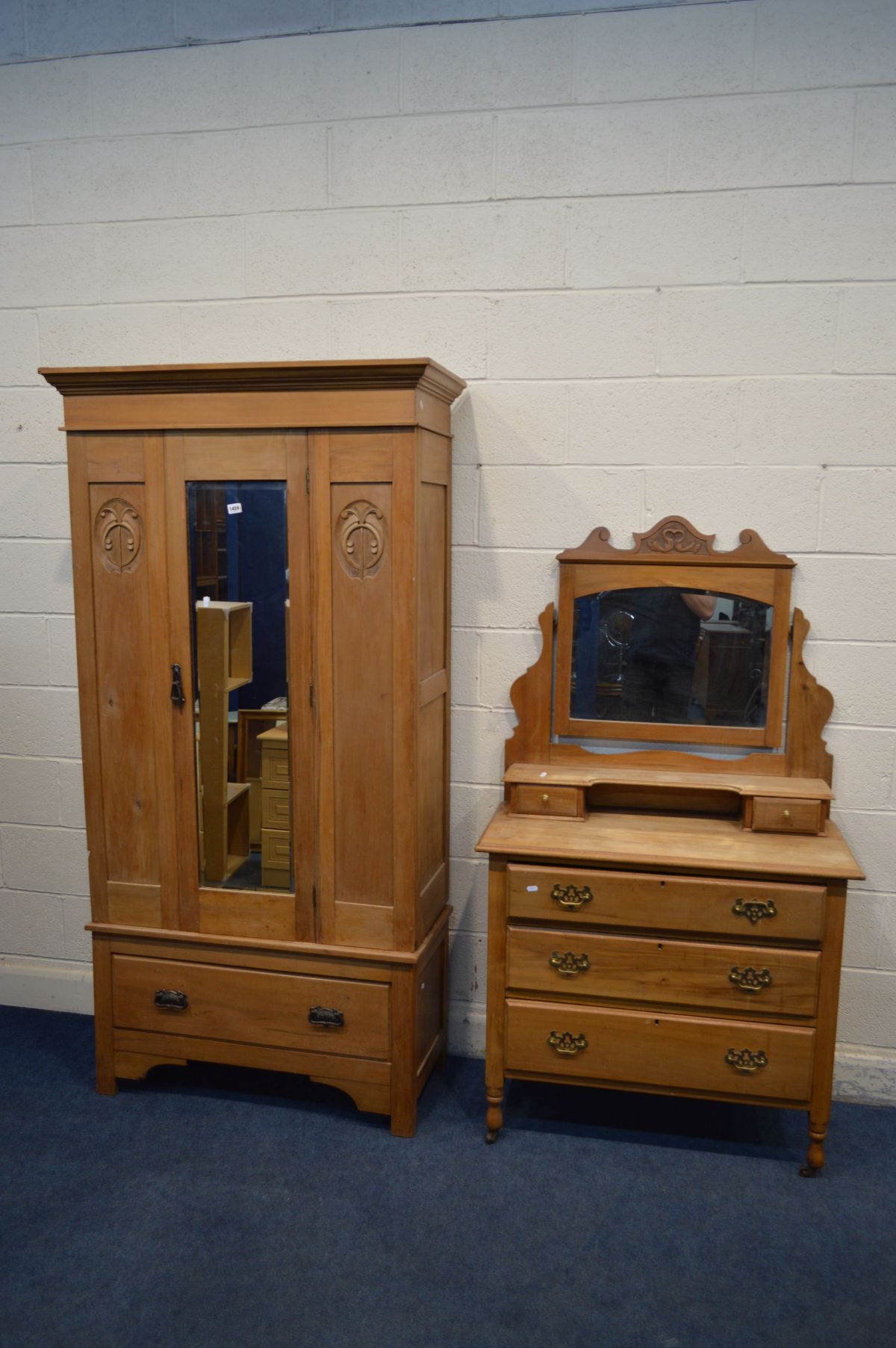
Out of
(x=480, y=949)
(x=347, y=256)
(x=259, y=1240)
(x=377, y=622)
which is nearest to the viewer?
(x=259, y=1240)

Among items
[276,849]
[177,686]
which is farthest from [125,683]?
[276,849]

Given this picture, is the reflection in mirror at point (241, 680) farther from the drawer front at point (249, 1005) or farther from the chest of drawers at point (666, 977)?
the chest of drawers at point (666, 977)

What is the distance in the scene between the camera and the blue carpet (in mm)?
2043

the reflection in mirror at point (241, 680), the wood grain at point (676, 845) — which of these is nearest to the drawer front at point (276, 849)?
the reflection in mirror at point (241, 680)

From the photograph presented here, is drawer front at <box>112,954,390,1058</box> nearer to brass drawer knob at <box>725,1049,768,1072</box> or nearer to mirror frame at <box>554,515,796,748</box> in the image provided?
brass drawer knob at <box>725,1049,768,1072</box>

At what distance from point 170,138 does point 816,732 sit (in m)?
2.42

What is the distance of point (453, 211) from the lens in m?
2.77

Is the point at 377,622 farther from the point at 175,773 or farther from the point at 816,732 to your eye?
the point at 816,732

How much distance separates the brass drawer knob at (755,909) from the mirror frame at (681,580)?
1.62 ft

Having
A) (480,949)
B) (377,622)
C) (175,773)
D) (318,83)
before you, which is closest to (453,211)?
(318,83)

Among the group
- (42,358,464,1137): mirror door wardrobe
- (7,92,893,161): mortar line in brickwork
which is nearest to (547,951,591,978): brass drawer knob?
(42,358,464,1137): mirror door wardrobe

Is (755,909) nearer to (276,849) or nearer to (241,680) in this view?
(276,849)

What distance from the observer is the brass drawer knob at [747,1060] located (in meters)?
2.45

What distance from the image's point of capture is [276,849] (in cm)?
266
